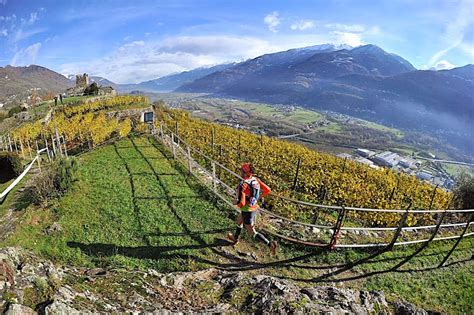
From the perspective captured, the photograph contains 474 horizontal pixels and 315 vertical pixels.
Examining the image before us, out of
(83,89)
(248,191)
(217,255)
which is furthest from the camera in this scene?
(83,89)

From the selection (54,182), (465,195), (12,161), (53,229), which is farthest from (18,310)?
(465,195)

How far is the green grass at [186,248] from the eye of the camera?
25.4 feet

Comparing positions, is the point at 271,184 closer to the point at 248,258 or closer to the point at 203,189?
the point at 203,189

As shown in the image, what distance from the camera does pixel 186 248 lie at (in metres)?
8.23

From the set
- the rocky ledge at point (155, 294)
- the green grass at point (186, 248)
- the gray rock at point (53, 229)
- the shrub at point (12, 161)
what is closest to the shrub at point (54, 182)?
the green grass at point (186, 248)

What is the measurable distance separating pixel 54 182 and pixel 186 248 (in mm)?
5688

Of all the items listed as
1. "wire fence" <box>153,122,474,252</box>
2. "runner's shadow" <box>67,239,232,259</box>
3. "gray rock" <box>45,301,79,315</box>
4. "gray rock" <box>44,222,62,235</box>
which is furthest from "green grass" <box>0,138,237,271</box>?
"gray rock" <box>45,301,79,315</box>

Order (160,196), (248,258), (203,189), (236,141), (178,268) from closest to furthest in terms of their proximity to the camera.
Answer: (178,268) < (248,258) < (160,196) < (203,189) < (236,141)

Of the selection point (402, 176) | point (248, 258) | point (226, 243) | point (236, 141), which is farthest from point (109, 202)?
point (402, 176)

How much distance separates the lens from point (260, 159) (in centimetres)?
1580

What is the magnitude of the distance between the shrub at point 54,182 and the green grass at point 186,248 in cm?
33

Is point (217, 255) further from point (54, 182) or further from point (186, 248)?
point (54, 182)

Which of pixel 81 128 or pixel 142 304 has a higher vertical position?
pixel 81 128

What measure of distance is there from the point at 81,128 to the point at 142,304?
48.3 ft
